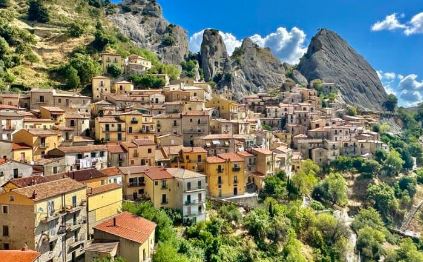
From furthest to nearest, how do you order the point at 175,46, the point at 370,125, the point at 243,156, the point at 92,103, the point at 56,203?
the point at 175,46
the point at 370,125
the point at 92,103
the point at 243,156
the point at 56,203

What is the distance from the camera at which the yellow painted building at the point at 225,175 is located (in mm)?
47094

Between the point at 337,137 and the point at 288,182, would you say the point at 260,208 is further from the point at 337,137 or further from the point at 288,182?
the point at 337,137

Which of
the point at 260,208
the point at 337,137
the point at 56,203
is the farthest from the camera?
the point at 337,137

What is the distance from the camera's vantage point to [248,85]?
107125 mm

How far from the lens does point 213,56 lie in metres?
107

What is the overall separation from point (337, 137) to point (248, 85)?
37.7 metres

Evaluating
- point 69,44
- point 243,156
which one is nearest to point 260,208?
point 243,156

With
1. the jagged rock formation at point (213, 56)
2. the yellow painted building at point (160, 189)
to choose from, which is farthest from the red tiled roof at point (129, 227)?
the jagged rock formation at point (213, 56)

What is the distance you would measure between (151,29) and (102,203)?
271 ft

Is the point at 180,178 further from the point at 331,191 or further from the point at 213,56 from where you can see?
the point at 213,56

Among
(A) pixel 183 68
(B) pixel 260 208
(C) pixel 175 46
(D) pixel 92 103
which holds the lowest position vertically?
(B) pixel 260 208

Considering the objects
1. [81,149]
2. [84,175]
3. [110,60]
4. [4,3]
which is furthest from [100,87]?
[4,3]

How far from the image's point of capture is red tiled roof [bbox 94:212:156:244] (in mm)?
29594

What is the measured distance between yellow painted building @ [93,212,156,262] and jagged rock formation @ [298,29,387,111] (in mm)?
96478
